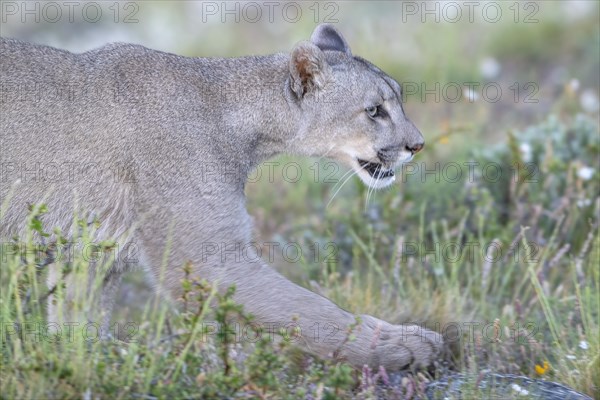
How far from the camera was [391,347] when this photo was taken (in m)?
5.39

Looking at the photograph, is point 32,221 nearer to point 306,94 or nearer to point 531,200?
point 306,94

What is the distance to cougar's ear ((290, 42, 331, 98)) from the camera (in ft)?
19.2

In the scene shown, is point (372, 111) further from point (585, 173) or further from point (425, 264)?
point (585, 173)

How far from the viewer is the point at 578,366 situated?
5406 millimetres

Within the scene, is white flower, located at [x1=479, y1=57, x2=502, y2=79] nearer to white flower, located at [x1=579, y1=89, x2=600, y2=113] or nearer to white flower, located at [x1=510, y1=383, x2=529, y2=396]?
white flower, located at [x1=579, y1=89, x2=600, y2=113]

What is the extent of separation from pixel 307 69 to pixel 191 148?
3.04 ft

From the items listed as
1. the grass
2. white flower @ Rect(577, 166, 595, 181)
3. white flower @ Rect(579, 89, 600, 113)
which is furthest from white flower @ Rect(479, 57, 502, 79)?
white flower @ Rect(577, 166, 595, 181)

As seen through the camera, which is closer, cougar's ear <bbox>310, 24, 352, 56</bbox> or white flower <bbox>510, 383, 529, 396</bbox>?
white flower <bbox>510, 383, 529, 396</bbox>

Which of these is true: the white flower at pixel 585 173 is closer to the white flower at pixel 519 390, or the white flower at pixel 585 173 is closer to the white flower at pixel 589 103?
the white flower at pixel 589 103

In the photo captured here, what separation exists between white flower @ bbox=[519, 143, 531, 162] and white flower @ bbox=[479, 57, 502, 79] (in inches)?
123

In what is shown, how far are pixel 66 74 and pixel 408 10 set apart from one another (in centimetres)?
912

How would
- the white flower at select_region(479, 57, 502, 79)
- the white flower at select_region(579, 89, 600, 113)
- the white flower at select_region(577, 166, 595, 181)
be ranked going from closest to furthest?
the white flower at select_region(577, 166, 595, 181), the white flower at select_region(579, 89, 600, 113), the white flower at select_region(479, 57, 502, 79)

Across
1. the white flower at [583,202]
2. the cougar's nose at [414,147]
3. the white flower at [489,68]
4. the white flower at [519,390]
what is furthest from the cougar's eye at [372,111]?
the white flower at [489,68]

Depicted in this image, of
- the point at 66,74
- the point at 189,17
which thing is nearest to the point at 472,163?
the point at 66,74
